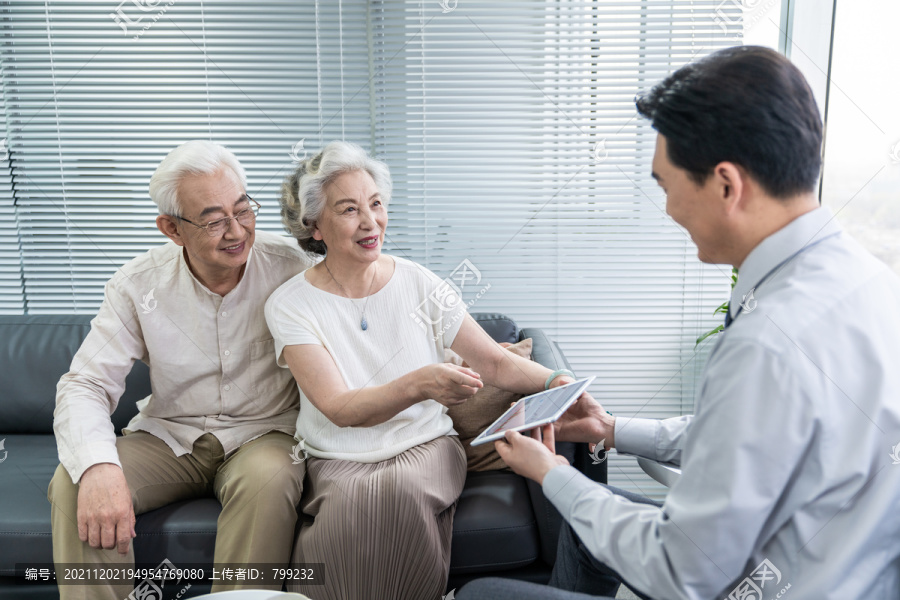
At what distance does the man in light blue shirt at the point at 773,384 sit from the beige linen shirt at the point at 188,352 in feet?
3.92

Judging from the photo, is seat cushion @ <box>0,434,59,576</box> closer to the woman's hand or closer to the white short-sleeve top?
the white short-sleeve top

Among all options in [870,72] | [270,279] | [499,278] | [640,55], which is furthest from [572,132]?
[270,279]

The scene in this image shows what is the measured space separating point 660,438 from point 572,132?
5.02 feet

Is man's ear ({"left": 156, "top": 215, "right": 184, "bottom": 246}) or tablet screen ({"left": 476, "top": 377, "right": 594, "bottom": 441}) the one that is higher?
man's ear ({"left": 156, "top": 215, "right": 184, "bottom": 246})

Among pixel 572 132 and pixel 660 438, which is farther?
pixel 572 132

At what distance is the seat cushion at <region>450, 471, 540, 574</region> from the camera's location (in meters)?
1.64

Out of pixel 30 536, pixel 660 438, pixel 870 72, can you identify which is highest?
pixel 870 72

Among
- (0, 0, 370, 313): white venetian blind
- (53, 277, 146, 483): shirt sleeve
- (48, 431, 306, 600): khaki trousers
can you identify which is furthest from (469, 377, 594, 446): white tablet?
(0, 0, 370, 313): white venetian blind

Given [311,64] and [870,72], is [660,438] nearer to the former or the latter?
[870,72]

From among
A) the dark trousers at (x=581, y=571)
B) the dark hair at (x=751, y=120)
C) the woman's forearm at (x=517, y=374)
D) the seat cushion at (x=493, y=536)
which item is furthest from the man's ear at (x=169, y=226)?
the dark hair at (x=751, y=120)

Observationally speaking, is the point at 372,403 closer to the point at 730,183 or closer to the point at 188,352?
the point at 188,352

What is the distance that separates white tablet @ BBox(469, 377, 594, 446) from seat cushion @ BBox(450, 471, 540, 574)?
370mm

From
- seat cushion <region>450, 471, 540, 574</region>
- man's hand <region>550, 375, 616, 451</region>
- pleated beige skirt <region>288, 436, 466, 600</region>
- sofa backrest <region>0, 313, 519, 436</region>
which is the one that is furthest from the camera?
sofa backrest <region>0, 313, 519, 436</region>

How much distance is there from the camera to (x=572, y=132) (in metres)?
2.50
